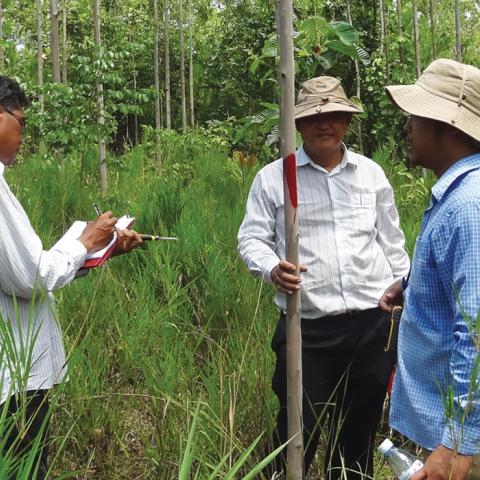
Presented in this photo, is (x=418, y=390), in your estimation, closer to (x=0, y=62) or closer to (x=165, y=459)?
(x=165, y=459)

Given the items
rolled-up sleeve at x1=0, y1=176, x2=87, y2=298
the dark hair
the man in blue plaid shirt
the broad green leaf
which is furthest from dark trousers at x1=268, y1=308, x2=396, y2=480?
the broad green leaf

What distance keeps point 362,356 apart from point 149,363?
29.0 inches

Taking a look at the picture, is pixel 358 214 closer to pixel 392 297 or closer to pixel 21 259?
pixel 392 297

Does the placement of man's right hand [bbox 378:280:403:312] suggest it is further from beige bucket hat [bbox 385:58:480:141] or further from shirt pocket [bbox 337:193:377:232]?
beige bucket hat [bbox 385:58:480:141]

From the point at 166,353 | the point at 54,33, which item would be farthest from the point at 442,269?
the point at 54,33

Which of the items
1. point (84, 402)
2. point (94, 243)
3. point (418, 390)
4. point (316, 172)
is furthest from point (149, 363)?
point (418, 390)

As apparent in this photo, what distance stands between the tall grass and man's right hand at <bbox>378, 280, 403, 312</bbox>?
16.7 inches

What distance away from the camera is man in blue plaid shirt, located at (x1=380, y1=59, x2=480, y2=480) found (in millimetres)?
1426

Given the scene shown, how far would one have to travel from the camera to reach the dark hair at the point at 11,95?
6.16 feet

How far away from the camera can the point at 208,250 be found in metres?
3.74

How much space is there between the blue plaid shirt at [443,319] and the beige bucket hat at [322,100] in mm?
755

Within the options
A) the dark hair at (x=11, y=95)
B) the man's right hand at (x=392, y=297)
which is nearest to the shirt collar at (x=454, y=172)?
the man's right hand at (x=392, y=297)

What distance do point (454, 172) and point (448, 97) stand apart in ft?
0.56

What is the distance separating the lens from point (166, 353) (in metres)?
2.58
